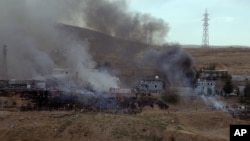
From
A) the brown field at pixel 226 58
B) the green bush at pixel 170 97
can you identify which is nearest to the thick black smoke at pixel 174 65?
the green bush at pixel 170 97

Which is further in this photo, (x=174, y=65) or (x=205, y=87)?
(x=174, y=65)

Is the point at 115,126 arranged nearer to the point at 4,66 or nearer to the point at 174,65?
the point at 174,65

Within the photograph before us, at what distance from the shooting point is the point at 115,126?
1763 inches

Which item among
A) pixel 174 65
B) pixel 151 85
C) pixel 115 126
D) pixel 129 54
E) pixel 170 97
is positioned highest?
pixel 129 54

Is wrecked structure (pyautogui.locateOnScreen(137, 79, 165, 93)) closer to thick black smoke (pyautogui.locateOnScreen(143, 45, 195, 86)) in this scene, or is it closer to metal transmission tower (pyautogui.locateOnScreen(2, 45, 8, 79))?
thick black smoke (pyautogui.locateOnScreen(143, 45, 195, 86))

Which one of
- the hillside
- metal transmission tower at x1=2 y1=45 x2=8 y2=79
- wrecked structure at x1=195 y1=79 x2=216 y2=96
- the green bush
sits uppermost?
the hillside

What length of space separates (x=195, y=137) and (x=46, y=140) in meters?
14.6

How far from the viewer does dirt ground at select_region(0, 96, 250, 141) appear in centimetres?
4306

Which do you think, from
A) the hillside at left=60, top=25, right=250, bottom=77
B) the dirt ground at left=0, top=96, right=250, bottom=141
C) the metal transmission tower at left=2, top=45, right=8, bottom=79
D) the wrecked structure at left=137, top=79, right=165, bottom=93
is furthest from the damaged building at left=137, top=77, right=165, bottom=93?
the metal transmission tower at left=2, top=45, right=8, bottom=79

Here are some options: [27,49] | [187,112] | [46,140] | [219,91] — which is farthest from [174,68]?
[46,140]

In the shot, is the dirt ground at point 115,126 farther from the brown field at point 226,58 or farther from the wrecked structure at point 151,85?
the brown field at point 226,58

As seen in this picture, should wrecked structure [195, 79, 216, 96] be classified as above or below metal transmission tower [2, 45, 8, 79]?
below

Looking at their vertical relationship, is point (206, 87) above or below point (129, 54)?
below

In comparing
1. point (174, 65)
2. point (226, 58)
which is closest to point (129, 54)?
point (174, 65)
